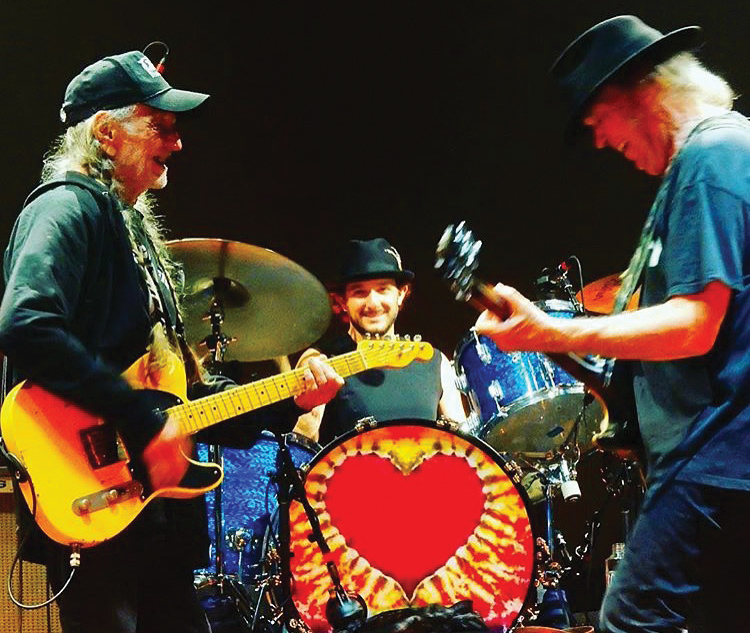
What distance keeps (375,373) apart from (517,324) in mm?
2747

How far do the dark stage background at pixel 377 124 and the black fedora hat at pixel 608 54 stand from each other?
10.5 feet

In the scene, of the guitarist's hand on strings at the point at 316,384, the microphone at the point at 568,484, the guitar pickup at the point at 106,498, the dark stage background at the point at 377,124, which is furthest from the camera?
the dark stage background at the point at 377,124

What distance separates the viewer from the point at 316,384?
130 inches

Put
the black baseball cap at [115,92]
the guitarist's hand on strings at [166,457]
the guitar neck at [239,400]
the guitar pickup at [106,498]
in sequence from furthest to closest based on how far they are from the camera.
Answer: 1. the black baseball cap at [115,92]
2. the guitar neck at [239,400]
3. the guitarist's hand on strings at [166,457]
4. the guitar pickup at [106,498]

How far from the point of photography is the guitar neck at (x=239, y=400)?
111 inches

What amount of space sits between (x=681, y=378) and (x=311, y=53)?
4.01 meters

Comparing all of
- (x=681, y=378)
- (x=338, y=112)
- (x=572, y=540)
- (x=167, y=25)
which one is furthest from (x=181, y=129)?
(x=681, y=378)

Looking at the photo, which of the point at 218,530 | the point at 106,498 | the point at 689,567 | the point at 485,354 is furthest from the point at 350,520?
the point at 689,567

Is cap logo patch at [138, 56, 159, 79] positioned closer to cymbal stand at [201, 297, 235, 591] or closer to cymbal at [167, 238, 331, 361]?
cymbal at [167, 238, 331, 361]

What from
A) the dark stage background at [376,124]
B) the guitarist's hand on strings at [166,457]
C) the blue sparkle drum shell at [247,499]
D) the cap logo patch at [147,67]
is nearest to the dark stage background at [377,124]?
the dark stage background at [376,124]

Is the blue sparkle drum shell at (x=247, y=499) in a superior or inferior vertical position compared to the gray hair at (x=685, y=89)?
inferior

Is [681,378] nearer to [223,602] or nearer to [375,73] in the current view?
[223,602]

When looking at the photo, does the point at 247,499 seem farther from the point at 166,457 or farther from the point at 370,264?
the point at 166,457

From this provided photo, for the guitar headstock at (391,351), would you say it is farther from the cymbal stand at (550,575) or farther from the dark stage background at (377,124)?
the dark stage background at (377,124)
